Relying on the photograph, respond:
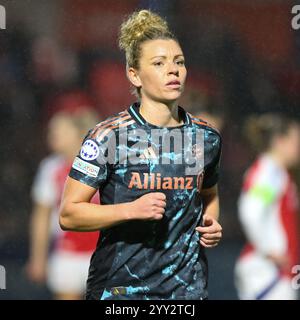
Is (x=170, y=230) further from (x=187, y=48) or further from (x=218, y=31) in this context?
(x=218, y=31)

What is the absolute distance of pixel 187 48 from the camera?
7426 mm

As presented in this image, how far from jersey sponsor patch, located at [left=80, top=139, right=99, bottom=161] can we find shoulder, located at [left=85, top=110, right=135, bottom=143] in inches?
0.9

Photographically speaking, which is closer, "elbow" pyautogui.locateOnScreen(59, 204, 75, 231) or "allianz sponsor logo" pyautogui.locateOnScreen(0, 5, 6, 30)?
"elbow" pyautogui.locateOnScreen(59, 204, 75, 231)

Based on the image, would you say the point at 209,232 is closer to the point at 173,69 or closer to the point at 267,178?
the point at 173,69

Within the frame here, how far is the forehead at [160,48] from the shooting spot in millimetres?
3746

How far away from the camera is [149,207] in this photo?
353 centimetres

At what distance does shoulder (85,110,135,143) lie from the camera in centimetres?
368

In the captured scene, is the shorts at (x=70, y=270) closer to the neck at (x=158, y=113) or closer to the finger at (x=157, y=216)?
the neck at (x=158, y=113)

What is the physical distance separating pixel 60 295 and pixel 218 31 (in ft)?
9.42

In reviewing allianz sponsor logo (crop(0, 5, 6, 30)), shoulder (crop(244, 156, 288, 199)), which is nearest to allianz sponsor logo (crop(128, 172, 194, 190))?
shoulder (crop(244, 156, 288, 199))

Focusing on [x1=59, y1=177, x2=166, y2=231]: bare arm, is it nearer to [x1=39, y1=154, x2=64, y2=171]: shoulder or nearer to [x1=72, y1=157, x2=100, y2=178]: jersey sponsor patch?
[x1=72, y1=157, x2=100, y2=178]: jersey sponsor patch

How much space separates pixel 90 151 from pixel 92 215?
263 millimetres

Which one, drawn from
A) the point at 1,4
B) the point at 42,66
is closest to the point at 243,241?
the point at 42,66

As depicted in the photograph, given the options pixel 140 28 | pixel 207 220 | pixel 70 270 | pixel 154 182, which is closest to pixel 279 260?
pixel 70 270
